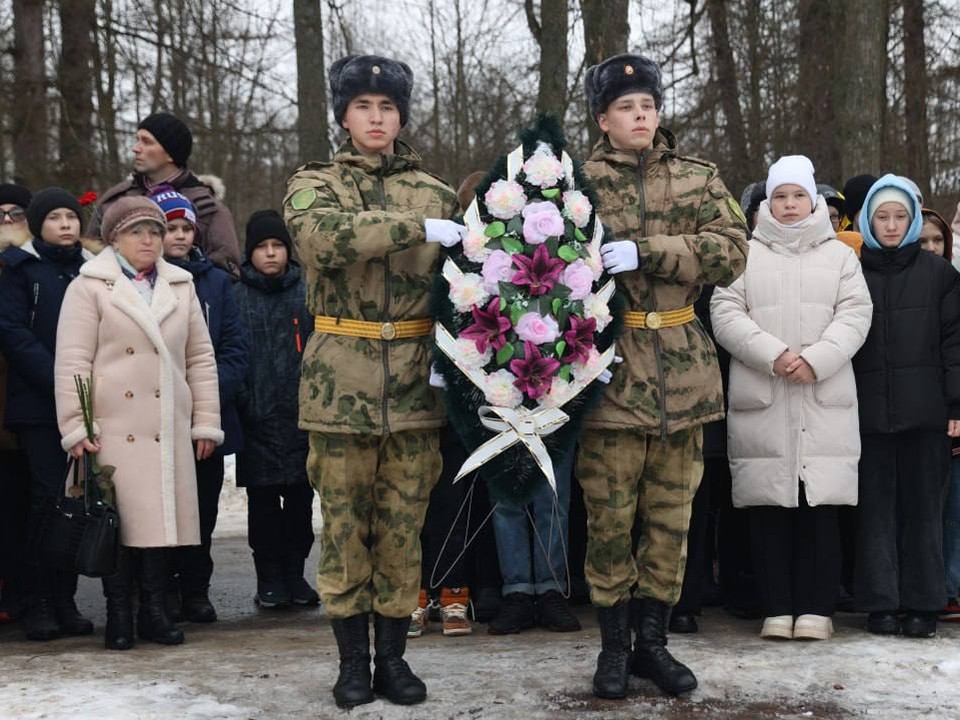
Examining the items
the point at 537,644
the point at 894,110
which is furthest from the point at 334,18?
the point at 537,644

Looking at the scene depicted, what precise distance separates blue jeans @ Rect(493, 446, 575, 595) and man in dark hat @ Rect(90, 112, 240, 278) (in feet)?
6.86

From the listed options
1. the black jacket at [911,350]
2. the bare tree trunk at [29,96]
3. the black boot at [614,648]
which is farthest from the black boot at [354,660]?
the bare tree trunk at [29,96]

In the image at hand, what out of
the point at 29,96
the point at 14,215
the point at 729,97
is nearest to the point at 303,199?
the point at 14,215

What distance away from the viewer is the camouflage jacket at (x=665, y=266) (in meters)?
4.27

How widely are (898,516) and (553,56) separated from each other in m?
7.01

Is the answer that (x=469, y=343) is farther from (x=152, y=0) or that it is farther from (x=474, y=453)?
(x=152, y=0)

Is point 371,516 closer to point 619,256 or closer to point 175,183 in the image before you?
point 619,256

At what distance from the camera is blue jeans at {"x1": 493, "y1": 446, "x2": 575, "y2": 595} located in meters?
5.68

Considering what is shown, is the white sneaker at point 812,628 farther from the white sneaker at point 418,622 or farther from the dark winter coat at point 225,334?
the dark winter coat at point 225,334

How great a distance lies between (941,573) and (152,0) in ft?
42.8

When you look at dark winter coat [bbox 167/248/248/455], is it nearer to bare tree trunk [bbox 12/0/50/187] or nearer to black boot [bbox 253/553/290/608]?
black boot [bbox 253/553/290/608]

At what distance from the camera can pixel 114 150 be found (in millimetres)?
15883

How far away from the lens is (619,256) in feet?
13.6

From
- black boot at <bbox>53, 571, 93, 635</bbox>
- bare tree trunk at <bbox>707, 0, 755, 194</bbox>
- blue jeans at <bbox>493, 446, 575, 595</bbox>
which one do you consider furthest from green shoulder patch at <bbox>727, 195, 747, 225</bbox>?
bare tree trunk at <bbox>707, 0, 755, 194</bbox>
